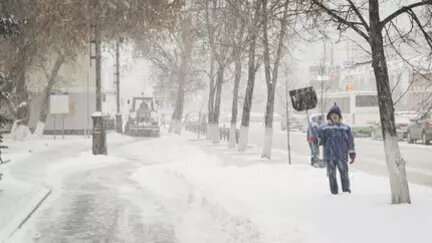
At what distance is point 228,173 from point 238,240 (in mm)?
8754

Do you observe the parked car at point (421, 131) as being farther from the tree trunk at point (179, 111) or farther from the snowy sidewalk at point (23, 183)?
the tree trunk at point (179, 111)

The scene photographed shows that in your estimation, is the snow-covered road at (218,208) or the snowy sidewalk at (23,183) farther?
the snowy sidewalk at (23,183)

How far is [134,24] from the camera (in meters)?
19.5

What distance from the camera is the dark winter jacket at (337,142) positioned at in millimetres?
12727

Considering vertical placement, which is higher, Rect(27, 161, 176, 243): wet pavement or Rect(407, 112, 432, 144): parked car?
Rect(407, 112, 432, 144): parked car

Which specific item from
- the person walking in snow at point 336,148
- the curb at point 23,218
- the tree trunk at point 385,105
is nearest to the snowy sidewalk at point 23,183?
the curb at point 23,218

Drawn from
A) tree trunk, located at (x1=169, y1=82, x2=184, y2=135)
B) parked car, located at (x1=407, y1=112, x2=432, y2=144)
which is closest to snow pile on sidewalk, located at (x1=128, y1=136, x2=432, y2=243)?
parked car, located at (x1=407, y1=112, x2=432, y2=144)

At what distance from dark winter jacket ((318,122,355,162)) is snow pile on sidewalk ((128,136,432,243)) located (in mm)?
727

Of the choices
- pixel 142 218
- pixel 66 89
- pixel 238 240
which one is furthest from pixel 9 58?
pixel 66 89

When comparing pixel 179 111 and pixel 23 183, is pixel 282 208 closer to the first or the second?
pixel 23 183

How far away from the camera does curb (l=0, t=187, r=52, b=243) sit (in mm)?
10516

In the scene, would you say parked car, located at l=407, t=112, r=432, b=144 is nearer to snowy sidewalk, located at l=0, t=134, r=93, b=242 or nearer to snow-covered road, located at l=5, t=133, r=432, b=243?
snow-covered road, located at l=5, t=133, r=432, b=243

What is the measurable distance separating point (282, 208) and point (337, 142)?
1919 millimetres

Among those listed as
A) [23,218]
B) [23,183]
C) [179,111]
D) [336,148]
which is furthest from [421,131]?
[23,218]
